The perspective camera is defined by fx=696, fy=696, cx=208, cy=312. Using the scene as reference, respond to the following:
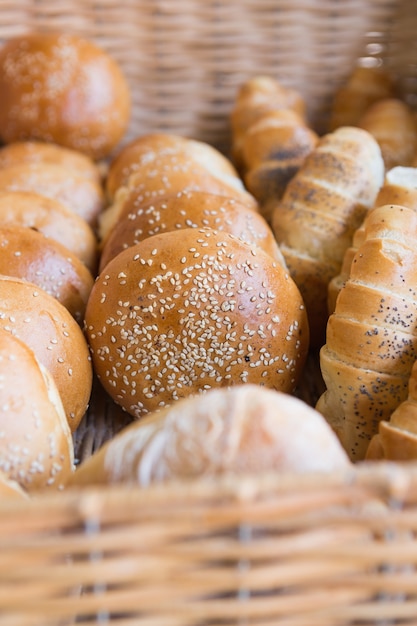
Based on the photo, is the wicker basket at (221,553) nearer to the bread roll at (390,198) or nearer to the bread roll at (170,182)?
the bread roll at (390,198)

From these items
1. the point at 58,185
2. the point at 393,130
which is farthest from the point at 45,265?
the point at 393,130

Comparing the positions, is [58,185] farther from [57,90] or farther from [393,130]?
[393,130]

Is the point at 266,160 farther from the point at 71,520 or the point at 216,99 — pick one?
the point at 71,520

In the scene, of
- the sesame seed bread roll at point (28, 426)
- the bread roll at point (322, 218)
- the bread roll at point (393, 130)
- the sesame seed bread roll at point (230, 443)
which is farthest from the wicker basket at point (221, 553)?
the bread roll at point (393, 130)

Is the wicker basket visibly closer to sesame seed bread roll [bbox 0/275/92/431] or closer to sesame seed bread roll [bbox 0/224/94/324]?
sesame seed bread roll [bbox 0/275/92/431]

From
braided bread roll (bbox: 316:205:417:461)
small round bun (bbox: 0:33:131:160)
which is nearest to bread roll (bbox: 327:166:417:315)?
braided bread roll (bbox: 316:205:417:461)
